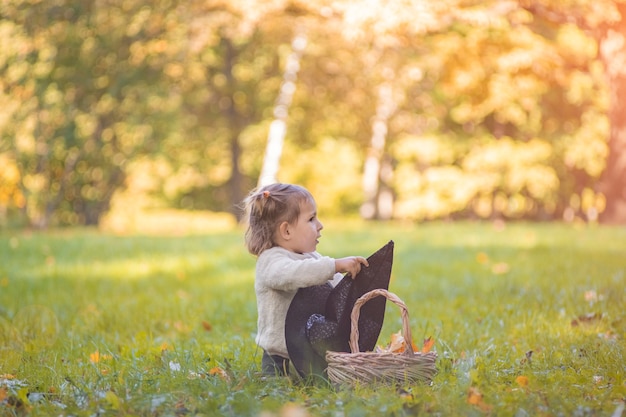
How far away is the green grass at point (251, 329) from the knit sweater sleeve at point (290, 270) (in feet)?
1.41

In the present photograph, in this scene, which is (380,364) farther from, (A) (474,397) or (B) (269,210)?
(B) (269,210)

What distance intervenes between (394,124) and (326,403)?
2417cm

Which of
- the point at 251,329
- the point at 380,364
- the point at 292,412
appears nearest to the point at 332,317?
the point at 380,364

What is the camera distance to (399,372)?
345cm

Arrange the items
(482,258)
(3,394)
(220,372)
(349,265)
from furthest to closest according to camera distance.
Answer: (482,258) → (220,372) → (349,265) → (3,394)

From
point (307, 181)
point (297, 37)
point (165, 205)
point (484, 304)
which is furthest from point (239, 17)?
point (165, 205)

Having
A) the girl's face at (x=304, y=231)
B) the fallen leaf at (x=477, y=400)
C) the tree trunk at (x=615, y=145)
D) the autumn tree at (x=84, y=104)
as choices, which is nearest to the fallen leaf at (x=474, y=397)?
the fallen leaf at (x=477, y=400)

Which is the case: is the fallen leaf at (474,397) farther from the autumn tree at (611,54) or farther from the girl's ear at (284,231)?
the autumn tree at (611,54)

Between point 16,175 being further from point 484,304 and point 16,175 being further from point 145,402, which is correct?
point 145,402

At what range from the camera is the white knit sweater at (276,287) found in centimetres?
368

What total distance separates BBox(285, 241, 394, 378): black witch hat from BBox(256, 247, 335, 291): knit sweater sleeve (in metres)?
0.11

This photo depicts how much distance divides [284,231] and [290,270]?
0.89 feet

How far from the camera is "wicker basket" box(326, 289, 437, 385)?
3.41 m

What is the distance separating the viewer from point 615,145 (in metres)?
16.7
